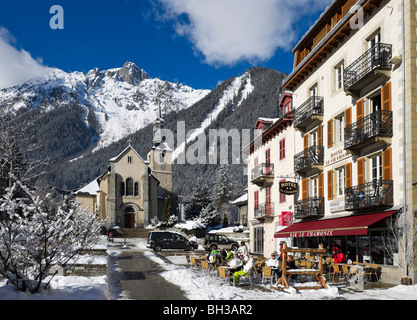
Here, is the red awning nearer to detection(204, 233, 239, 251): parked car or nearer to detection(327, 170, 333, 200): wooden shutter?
detection(327, 170, 333, 200): wooden shutter

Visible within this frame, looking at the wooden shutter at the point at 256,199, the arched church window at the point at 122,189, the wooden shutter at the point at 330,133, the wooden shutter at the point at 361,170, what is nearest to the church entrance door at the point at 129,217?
the arched church window at the point at 122,189

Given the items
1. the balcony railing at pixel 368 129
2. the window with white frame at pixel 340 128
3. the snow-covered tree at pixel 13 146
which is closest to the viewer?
the balcony railing at pixel 368 129

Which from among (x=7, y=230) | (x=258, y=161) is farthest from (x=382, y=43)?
(x=258, y=161)

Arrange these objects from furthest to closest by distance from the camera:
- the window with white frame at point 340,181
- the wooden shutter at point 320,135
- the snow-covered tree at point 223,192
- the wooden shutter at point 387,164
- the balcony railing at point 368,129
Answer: the snow-covered tree at point 223,192
the wooden shutter at point 320,135
the window with white frame at point 340,181
the balcony railing at point 368,129
the wooden shutter at point 387,164

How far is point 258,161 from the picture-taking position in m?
38.8

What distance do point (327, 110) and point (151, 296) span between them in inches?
622

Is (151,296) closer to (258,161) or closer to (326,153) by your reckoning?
(326,153)

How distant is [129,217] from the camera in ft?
255

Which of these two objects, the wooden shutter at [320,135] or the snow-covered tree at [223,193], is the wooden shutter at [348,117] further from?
the snow-covered tree at [223,193]

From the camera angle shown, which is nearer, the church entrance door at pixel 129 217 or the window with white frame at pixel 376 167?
the window with white frame at pixel 376 167

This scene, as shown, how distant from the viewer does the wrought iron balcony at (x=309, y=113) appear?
2620cm

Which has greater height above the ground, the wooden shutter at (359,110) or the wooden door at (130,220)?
the wooden shutter at (359,110)

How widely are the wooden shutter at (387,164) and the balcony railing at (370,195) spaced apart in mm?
273

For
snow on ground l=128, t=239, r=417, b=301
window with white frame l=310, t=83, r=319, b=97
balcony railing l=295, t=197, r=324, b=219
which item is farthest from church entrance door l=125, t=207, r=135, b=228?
snow on ground l=128, t=239, r=417, b=301
